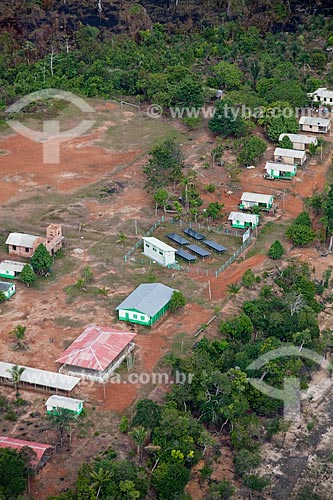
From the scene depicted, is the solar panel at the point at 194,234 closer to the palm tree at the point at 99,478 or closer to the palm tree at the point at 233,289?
the palm tree at the point at 233,289

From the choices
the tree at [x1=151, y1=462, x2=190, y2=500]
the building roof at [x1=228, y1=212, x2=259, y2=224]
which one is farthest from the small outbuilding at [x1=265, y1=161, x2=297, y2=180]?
the tree at [x1=151, y1=462, x2=190, y2=500]

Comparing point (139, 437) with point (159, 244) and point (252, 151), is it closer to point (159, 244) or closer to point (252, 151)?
point (159, 244)

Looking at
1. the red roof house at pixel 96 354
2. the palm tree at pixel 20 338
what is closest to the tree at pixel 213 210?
the red roof house at pixel 96 354

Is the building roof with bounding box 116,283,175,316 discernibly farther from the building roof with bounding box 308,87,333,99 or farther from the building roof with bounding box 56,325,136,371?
the building roof with bounding box 308,87,333,99

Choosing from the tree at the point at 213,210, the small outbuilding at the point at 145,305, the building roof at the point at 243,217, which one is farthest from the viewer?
the tree at the point at 213,210

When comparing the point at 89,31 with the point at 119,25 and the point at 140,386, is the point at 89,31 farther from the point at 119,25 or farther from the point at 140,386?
the point at 140,386
